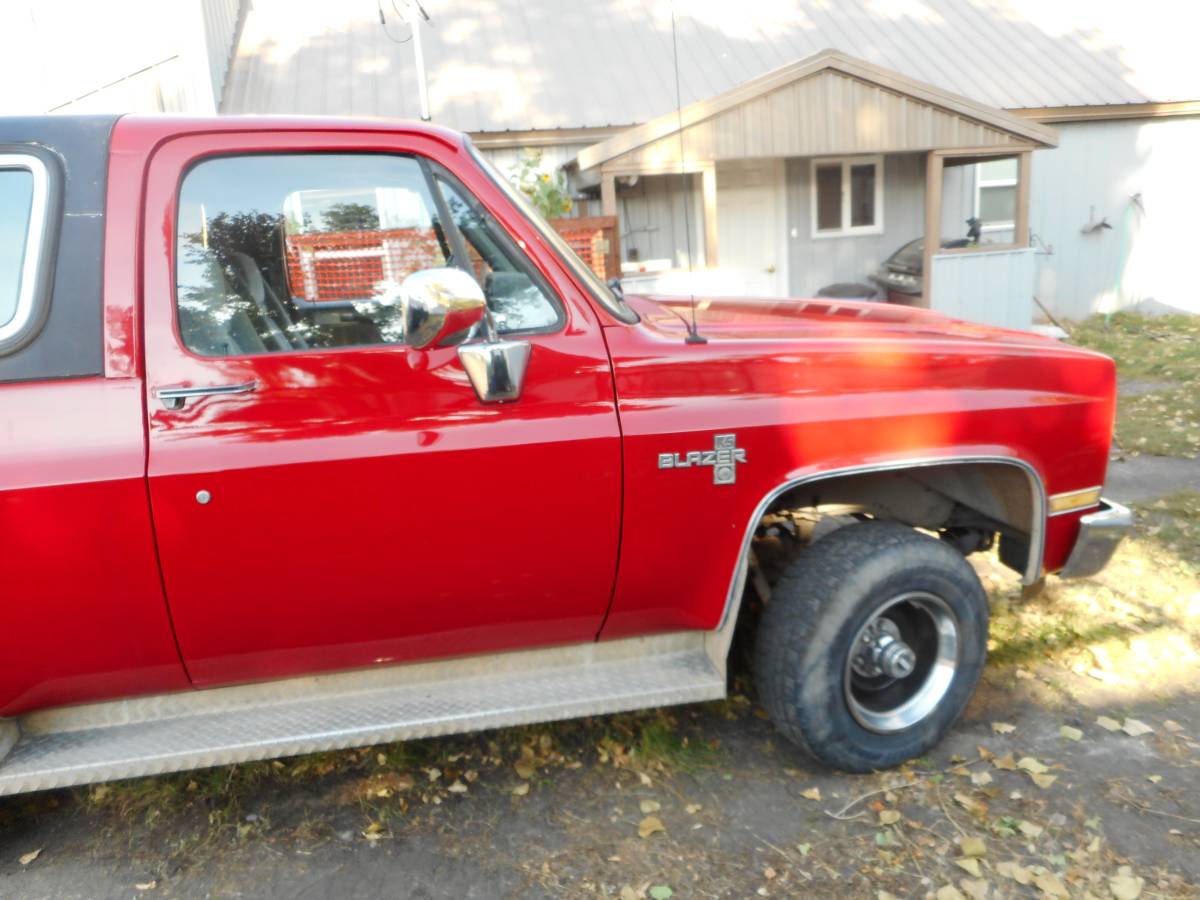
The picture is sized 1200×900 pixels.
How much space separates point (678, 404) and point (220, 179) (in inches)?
55.9

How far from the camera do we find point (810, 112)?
11.1 meters

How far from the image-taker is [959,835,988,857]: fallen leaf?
2.72 meters

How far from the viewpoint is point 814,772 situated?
10.4 feet

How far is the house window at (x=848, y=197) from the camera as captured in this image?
44.8 feet

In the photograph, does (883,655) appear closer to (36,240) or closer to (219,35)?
(36,240)

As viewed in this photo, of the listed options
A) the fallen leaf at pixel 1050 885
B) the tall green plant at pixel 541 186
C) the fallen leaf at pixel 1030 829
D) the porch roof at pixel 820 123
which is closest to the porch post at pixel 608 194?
the porch roof at pixel 820 123

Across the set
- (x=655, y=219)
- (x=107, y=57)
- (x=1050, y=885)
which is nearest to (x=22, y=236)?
(x=1050, y=885)

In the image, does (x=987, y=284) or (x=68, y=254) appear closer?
(x=68, y=254)

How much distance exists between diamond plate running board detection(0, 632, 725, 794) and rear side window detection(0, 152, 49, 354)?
1131mm

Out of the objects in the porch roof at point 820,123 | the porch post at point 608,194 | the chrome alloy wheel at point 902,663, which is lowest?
the chrome alloy wheel at point 902,663

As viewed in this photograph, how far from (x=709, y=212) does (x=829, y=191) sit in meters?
3.47

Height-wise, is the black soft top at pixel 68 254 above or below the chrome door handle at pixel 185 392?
above

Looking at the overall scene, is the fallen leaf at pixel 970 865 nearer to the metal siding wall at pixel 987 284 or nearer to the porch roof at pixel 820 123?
the porch roof at pixel 820 123

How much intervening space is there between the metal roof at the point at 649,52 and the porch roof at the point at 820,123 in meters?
1.82
